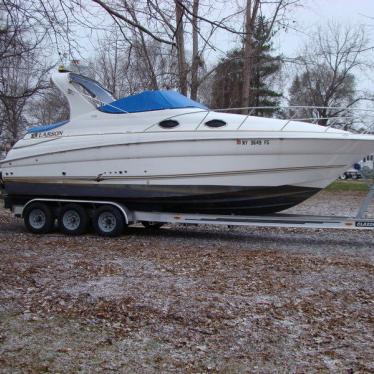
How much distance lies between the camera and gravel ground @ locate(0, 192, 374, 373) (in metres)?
4.59

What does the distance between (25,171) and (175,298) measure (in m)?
7.16

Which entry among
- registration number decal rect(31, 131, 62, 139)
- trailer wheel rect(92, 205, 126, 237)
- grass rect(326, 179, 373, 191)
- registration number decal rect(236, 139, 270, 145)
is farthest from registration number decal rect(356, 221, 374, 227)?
grass rect(326, 179, 373, 191)

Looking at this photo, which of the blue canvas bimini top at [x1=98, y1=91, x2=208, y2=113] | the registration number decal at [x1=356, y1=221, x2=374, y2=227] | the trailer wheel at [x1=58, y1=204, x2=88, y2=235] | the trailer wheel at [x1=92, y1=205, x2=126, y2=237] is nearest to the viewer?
the registration number decal at [x1=356, y1=221, x2=374, y2=227]

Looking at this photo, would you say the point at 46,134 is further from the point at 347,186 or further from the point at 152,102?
the point at 347,186

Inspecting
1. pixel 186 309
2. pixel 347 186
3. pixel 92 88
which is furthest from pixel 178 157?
pixel 347 186

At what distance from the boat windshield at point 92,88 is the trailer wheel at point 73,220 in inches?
107

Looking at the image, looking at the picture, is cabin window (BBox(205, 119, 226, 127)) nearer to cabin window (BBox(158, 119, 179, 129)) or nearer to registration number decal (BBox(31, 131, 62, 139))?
cabin window (BBox(158, 119, 179, 129))

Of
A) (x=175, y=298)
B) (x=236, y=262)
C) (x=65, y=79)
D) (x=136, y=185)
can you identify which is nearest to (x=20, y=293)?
(x=175, y=298)

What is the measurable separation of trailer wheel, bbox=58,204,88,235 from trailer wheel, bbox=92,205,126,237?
26cm

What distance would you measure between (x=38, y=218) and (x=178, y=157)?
372cm

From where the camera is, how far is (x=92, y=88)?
42.7ft

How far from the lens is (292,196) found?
34.7ft

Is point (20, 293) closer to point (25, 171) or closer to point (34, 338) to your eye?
point (34, 338)

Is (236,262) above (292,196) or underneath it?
underneath
